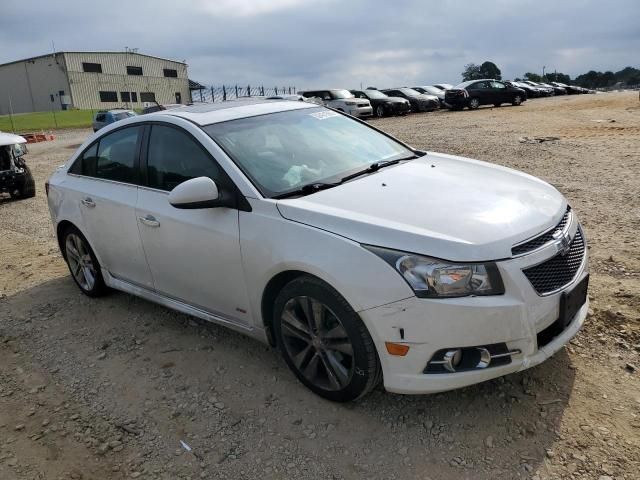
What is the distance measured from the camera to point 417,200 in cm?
296

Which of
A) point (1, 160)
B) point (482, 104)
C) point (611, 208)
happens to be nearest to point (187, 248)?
point (611, 208)

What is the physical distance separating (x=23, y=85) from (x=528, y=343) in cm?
7415

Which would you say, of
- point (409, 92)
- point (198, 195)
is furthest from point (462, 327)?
point (409, 92)

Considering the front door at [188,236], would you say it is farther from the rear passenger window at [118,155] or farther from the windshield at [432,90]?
the windshield at [432,90]

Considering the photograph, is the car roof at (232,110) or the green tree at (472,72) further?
the green tree at (472,72)

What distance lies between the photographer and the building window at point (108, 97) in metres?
61.5

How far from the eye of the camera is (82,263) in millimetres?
4891

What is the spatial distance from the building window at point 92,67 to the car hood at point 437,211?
66054 millimetres

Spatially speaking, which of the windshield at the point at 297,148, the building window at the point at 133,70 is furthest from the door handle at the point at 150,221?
the building window at the point at 133,70

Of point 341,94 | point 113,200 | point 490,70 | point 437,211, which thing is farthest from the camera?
point 490,70

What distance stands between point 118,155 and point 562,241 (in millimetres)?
3355

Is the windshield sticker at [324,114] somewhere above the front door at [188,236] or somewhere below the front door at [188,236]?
above

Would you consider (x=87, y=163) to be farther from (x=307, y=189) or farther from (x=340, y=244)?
(x=340, y=244)

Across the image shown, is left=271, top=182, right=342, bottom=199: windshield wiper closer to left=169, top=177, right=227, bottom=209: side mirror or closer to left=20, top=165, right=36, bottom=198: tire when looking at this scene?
left=169, top=177, right=227, bottom=209: side mirror
